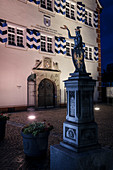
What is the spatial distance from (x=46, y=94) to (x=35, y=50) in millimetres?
3409

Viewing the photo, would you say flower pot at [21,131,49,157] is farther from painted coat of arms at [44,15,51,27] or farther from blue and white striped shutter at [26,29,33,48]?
painted coat of arms at [44,15,51,27]

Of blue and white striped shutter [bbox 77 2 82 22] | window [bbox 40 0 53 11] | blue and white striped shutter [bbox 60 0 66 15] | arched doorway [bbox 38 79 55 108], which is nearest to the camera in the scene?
arched doorway [bbox 38 79 55 108]

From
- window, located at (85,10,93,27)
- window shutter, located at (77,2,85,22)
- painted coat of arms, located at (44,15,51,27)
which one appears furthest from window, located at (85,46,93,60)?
painted coat of arms, located at (44,15,51,27)

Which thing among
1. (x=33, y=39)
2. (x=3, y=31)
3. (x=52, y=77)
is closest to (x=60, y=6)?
(x=33, y=39)

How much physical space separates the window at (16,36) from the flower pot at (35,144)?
8879mm

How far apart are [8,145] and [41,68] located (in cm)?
872

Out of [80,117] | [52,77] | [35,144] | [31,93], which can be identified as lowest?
[35,144]

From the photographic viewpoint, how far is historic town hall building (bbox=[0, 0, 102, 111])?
420 inches

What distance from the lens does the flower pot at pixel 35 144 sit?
10.8 ft

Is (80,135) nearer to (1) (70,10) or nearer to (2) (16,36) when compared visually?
(2) (16,36)

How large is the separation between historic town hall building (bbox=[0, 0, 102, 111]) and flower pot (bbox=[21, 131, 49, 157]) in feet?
24.4

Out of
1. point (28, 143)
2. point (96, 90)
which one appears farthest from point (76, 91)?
point (96, 90)

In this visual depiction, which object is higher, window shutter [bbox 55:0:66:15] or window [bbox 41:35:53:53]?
window shutter [bbox 55:0:66:15]

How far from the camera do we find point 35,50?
12.1 meters
